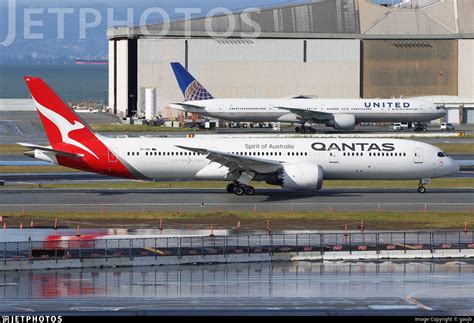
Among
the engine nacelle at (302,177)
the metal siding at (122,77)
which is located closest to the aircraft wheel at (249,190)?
the engine nacelle at (302,177)

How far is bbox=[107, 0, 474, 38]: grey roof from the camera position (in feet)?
491

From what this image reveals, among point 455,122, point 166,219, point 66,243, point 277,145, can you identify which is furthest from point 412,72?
point 66,243

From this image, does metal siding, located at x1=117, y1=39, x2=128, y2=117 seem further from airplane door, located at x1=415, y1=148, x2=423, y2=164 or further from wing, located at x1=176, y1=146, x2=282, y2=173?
airplane door, located at x1=415, y1=148, x2=423, y2=164

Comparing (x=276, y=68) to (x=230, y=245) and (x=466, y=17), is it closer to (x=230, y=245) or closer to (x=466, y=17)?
(x=466, y=17)

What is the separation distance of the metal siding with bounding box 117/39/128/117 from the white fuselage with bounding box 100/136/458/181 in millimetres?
87484

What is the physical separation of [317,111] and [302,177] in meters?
61.6

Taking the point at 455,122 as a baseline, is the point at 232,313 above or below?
below

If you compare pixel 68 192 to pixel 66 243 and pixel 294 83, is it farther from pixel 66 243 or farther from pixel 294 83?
pixel 294 83

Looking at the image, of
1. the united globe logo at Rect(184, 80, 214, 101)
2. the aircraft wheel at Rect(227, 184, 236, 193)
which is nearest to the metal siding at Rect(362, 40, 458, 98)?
the united globe logo at Rect(184, 80, 214, 101)

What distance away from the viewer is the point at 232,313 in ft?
114

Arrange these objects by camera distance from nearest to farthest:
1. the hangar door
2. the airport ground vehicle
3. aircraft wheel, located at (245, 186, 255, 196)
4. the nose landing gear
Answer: aircraft wheel, located at (245, 186, 255, 196) → the nose landing gear → the airport ground vehicle → the hangar door

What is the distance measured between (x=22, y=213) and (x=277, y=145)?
17.6 metres

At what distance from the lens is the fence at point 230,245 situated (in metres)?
46.7

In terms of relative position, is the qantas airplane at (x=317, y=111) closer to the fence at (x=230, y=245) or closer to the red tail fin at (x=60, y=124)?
the red tail fin at (x=60, y=124)
